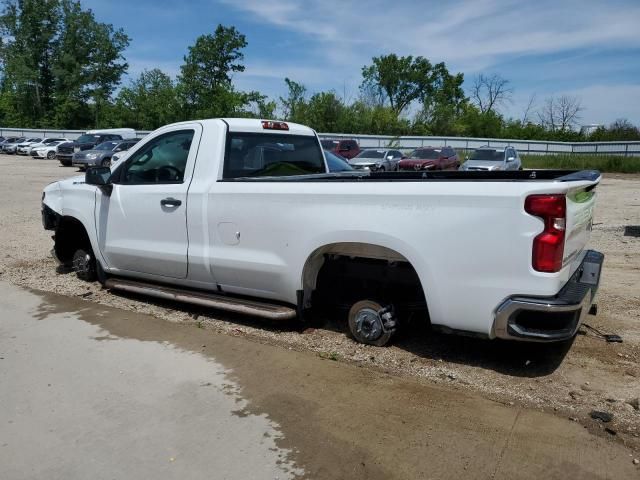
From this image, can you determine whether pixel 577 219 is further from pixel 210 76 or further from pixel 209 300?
pixel 210 76

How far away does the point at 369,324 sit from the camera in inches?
185

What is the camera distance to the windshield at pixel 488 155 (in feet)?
83.6

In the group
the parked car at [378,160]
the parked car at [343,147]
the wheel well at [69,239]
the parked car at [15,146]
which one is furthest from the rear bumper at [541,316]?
the parked car at [15,146]

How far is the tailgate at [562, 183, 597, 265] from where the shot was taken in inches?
150

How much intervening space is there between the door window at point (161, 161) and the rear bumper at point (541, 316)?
3160mm

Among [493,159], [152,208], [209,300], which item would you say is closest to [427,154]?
[493,159]

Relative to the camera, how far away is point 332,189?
4.42m

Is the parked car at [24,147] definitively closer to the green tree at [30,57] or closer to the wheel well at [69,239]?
the green tree at [30,57]

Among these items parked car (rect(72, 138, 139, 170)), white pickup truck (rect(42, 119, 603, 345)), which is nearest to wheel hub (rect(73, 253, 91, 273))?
white pickup truck (rect(42, 119, 603, 345))

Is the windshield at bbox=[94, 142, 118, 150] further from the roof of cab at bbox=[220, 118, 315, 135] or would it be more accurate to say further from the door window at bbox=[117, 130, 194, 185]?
the roof of cab at bbox=[220, 118, 315, 135]

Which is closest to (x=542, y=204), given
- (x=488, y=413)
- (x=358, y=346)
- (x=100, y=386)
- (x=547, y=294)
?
(x=547, y=294)

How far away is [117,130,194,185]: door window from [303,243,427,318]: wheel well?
5.34 feet

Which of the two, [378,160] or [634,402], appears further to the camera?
[378,160]

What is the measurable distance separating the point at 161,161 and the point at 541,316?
380 centimetres
